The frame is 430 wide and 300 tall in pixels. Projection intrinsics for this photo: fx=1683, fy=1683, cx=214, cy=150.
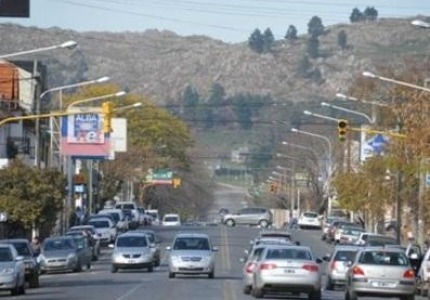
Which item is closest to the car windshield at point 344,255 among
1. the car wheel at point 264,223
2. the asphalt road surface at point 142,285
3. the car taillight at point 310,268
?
the asphalt road surface at point 142,285

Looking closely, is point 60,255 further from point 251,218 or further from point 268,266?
point 251,218

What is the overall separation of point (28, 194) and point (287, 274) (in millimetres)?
32398

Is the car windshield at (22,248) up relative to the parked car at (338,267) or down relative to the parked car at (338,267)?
up

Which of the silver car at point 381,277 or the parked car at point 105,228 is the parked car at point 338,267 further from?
the parked car at point 105,228

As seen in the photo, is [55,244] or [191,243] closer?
[191,243]

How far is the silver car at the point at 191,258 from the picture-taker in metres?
62.6

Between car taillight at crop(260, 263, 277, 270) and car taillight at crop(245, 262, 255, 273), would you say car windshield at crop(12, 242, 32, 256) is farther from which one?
car taillight at crop(260, 263, 277, 270)

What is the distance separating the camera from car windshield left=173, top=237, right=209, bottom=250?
63.1m

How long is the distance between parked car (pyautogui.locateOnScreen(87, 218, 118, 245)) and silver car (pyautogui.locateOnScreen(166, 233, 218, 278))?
29.6m

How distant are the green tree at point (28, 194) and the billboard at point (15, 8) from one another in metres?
37.2

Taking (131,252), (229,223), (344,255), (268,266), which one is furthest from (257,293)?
(229,223)

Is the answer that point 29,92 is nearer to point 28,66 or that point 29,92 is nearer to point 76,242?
point 28,66

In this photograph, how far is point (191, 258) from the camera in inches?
2467

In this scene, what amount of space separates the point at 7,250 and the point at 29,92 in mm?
66911
